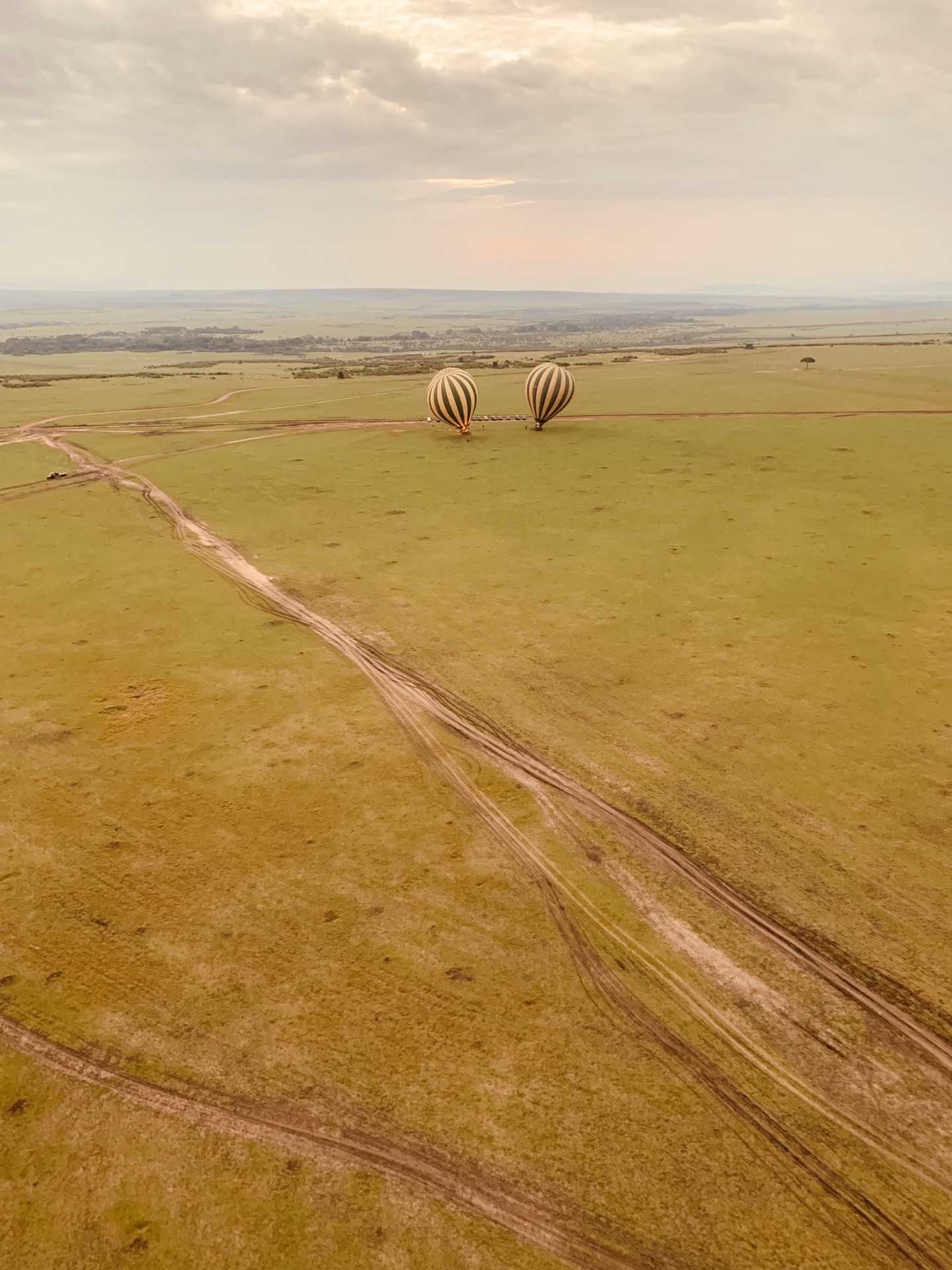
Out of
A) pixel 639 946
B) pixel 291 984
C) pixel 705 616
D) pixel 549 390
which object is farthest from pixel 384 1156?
pixel 549 390

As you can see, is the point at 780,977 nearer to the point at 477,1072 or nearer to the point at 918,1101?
the point at 918,1101

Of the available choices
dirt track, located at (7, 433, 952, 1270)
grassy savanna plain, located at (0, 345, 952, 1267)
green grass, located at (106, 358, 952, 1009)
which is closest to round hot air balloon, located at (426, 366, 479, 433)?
green grass, located at (106, 358, 952, 1009)

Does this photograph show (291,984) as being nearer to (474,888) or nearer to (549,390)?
(474,888)

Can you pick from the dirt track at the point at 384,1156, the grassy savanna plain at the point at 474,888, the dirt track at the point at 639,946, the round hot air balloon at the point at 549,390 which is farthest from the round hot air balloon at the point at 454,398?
the dirt track at the point at 384,1156

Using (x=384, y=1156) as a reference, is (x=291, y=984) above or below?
above

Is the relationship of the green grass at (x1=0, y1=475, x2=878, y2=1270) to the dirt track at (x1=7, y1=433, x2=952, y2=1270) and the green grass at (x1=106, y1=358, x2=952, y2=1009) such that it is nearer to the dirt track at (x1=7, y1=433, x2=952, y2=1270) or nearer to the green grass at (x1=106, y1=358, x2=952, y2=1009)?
the dirt track at (x1=7, y1=433, x2=952, y2=1270)
